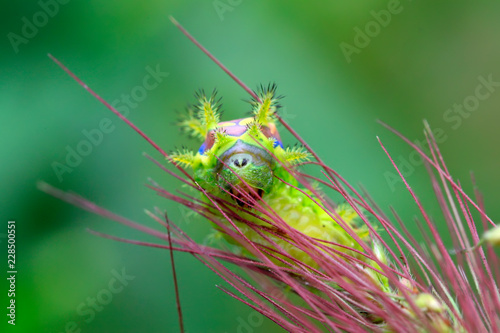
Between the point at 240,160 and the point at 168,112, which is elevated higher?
the point at 168,112

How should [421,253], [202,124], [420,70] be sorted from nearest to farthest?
[421,253] → [202,124] → [420,70]

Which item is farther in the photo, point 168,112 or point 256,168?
point 168,112

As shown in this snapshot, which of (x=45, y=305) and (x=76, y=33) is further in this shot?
(x=76, y=33)

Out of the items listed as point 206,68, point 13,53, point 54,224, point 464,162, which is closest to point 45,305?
point 54,224

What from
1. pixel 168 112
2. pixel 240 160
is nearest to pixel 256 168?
pixel 240 160

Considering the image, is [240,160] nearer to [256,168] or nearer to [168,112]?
[256,168]

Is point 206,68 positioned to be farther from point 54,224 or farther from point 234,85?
point 54,224

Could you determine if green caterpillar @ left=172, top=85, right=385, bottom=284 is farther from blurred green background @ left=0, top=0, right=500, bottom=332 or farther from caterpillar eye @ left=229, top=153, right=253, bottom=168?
blurred green background @ left=0, top=0, right=500, bottom=332
